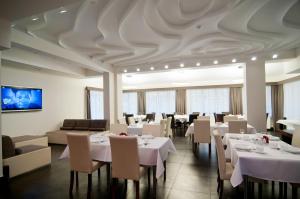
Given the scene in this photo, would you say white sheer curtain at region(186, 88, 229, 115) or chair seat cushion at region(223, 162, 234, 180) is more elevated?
white sheer curtain at region(186, 88, 229, 115)

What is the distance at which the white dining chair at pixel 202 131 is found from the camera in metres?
4.76

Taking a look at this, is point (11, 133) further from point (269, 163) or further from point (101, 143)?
point (269, 163)

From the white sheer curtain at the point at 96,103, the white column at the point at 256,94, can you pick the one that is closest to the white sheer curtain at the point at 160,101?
the white sheer curtain at the point at 96,103

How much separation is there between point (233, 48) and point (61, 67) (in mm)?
5727

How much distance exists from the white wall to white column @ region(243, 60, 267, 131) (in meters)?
6.92

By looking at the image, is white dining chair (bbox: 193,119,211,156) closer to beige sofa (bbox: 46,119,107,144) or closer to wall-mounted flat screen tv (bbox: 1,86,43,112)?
beige sofa (bbox: 46,119,107,144)

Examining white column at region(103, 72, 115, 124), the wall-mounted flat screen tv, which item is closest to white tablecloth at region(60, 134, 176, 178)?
the wall-mounted flat screen tv

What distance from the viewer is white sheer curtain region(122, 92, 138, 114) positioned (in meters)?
11.3

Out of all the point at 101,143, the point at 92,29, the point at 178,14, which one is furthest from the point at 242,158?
the point at 92,29

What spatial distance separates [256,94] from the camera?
18.8 feet

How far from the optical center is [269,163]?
2.03m

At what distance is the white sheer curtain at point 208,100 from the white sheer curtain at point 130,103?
3.38 meters

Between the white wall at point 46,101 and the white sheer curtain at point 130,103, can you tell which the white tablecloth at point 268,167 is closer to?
the white wall at point 46,101

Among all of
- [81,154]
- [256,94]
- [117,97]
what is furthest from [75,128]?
[256,94]
